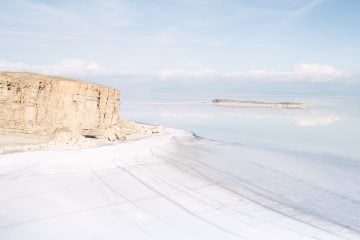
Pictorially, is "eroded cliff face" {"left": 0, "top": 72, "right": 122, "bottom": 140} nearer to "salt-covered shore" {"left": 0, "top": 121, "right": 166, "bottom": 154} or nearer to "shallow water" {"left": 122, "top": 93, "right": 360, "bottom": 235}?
"salt-covered shore" {"left": 0, "top": 121, "right": 166, "bottom": 154}

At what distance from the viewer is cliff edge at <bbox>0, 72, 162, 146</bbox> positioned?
57.5 ft

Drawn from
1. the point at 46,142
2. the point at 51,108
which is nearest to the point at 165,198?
the point at 46,142

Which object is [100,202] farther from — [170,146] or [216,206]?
[170,146]

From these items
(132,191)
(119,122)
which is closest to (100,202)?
(132,191)

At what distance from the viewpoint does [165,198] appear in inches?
440

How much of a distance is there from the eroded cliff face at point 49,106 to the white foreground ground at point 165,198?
249cm

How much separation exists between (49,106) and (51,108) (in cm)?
11

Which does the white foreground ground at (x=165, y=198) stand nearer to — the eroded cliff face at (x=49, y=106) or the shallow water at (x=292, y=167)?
the shallow water at (x=292, y=167)

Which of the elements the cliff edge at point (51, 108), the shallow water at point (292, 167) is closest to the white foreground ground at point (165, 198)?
the shallow water at point (292, 167)

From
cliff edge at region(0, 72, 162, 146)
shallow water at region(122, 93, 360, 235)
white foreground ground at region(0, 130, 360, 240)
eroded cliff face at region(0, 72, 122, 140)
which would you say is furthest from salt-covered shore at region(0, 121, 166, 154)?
shallow water at region(122, 93, 360, 235)

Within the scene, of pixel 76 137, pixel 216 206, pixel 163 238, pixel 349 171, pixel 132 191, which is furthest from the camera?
pixel 76 137

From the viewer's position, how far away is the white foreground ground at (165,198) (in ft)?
29.5

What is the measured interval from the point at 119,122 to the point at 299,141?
9087 millimetres

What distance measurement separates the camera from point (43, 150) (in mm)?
16000
